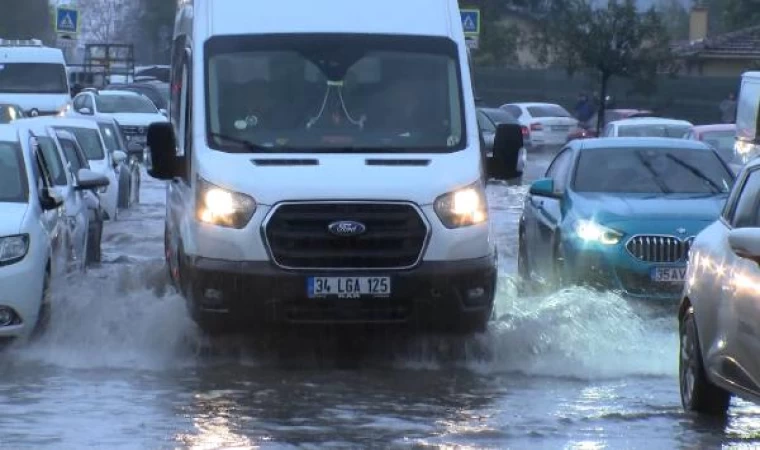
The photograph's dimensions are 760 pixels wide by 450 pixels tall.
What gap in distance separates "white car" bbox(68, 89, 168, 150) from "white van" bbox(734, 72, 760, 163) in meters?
17.6

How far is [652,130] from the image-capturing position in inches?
1288

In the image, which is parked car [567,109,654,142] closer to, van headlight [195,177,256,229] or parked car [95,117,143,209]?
parked car [95,117,143,209]

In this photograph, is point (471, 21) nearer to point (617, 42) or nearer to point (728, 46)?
point (617, 42)

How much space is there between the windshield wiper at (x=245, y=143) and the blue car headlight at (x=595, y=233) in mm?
4027

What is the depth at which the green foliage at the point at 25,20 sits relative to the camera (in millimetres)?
89500

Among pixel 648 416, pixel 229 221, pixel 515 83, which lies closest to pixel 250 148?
pixel 229 221

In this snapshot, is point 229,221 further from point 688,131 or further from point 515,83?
point 515,83

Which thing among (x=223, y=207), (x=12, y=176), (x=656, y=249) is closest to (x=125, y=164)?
(x=656, y=249)

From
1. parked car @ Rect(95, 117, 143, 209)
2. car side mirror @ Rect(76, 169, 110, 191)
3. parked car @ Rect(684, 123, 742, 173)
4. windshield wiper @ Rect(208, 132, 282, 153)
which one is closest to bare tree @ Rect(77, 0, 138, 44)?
parked car @ Rect(95, 117, 143, 209)

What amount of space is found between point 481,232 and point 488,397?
4.28 ft

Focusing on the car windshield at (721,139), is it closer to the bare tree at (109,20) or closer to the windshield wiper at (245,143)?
the windshield wiper at (245,143)

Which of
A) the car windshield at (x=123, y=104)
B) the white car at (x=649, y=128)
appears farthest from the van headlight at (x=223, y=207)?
the car windshield at (x=123, y=104)

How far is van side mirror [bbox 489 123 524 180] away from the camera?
520 inches

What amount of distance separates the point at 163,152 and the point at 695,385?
4406mm
